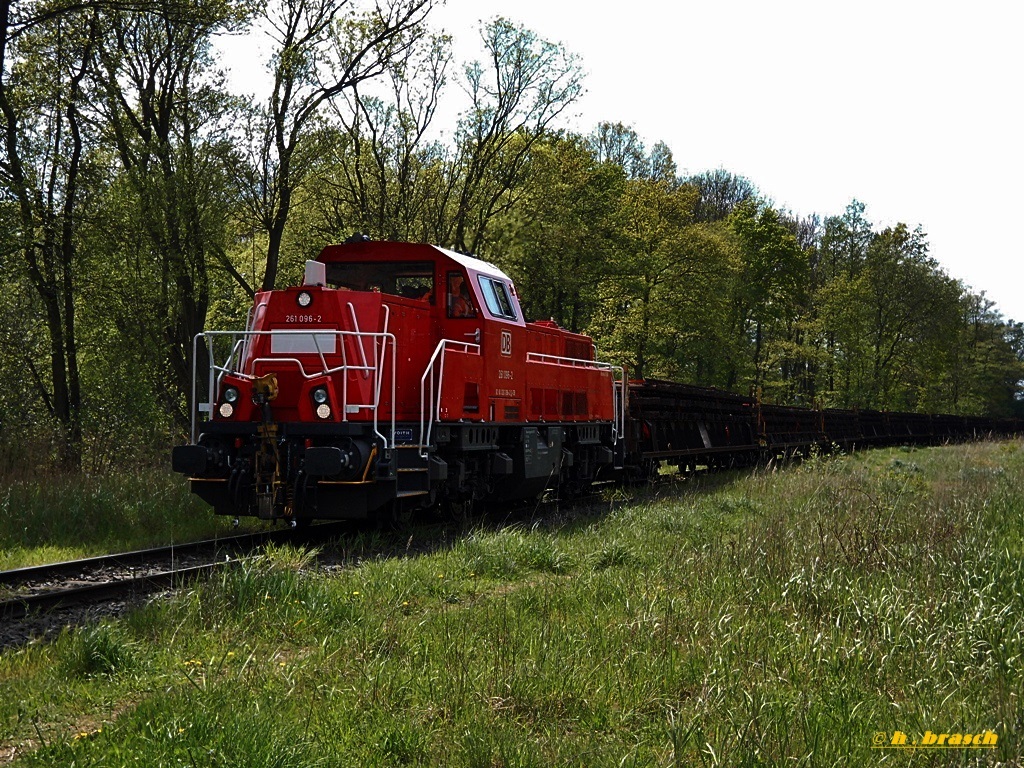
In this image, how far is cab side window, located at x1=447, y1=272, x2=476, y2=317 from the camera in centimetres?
1212

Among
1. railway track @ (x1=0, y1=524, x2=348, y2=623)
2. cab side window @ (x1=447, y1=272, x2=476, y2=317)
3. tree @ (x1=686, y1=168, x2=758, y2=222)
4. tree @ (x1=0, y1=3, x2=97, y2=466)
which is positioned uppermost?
tree @ (x1=686, y1=168, x2=758, y2=222)

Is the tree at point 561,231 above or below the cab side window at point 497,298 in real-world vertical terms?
above

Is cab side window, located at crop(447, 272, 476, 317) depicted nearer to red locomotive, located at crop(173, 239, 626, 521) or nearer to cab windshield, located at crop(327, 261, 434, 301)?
red locomotive, located at crop(173, 239, 626, 521)

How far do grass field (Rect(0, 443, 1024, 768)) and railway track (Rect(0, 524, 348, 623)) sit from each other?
1152mm

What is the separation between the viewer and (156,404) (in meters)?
21.2

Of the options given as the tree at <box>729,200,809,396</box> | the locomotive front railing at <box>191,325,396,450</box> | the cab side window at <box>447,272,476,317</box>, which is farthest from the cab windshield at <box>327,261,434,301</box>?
the tree at <box>729,200,809,396</box>

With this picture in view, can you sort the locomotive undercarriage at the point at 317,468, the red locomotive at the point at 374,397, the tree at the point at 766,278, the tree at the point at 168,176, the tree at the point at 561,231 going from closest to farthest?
the locomotive undercarriage at the point at 317,468 → the red locomotive at the point at 374,397 → the tree at the point at 168,176 → the tree at the point at 561,231 → the tree at the point at 766,278

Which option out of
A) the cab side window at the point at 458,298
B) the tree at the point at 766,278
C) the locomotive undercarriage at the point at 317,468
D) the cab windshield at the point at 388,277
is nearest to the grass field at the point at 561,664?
the locomotive undercarriage at the point at 317,468

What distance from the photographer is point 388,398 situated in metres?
10.9

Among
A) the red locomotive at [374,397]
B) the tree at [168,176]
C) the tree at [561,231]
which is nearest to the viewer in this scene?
the red locomotive at [374,397]

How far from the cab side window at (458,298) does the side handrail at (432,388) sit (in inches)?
20.5

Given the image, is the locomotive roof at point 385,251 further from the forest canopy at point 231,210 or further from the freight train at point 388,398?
the forest canopy at point 231,210

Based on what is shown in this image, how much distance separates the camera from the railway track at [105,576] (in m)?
7.56

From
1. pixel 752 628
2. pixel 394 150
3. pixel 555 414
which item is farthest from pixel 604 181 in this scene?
pixel 752 628
